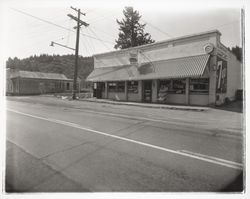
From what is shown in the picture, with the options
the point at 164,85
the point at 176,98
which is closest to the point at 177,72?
the point at 164,85

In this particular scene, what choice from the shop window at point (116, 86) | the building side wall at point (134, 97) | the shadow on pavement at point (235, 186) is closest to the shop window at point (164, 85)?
the building side wall at point (134, 97)

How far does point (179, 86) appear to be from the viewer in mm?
14969

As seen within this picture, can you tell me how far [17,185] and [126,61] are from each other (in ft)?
57.3

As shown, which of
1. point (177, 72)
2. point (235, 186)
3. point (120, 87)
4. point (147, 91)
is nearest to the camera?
Result: point (235, 186)

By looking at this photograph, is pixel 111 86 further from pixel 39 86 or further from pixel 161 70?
pixel 39 86

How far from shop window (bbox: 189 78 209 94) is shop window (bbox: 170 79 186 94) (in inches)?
25.3

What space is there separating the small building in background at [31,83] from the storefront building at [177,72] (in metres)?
22.2

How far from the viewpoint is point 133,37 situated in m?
36.9

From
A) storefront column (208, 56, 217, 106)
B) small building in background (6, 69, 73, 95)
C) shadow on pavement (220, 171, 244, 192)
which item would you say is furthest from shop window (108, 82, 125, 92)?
small building in background (6, 69, 73, 95)

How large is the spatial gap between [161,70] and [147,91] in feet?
9.89

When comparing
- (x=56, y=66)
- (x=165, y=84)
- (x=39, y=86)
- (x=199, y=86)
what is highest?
(x=56, y=66)

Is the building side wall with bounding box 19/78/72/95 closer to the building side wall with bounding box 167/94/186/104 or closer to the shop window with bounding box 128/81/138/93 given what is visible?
the shop window with bounding box 128/81/138/93

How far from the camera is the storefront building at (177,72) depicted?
13.1 meters

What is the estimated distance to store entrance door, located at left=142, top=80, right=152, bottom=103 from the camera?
1692 cm
